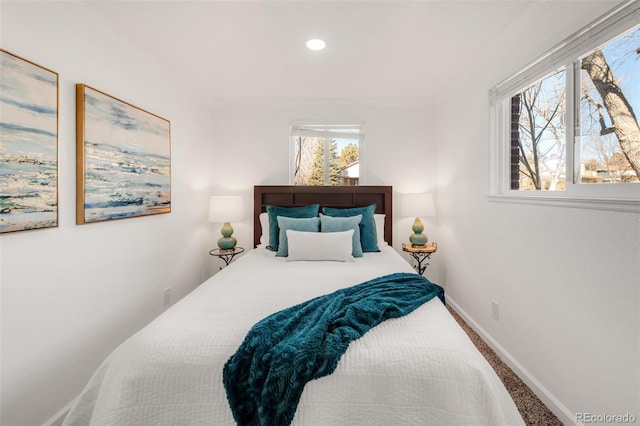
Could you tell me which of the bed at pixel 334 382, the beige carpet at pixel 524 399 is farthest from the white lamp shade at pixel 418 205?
the bed at pixel 334 382

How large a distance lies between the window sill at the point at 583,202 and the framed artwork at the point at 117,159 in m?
2.74

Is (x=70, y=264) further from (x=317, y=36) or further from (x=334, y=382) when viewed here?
(x=317, y=36)

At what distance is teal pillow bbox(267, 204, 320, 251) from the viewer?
3047 millimetres

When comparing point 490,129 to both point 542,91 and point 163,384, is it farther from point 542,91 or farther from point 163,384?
point 163,384

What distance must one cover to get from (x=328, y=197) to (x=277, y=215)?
73cm

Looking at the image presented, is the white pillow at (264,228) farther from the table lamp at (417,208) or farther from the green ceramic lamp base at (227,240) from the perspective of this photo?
the table lamp at (417,208)

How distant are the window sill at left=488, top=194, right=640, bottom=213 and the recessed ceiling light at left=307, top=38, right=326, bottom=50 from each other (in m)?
1.77

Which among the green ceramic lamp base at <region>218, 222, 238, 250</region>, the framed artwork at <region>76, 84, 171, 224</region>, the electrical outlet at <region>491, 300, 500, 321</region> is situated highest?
the framed artwork at <region>76, 84, 171, 224</region>

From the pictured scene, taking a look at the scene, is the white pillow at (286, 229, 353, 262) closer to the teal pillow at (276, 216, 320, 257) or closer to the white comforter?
the teal pillow at (276, 216, 320, 257)

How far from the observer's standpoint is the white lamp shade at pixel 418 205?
335 centimetres

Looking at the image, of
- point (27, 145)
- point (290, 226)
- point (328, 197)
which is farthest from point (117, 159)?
point (328, 197)

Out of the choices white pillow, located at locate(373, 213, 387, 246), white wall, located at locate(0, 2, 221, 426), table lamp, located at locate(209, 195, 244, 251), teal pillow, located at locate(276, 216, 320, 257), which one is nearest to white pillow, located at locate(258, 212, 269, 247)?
table lamp, located at locate(209, 195, 244, 251)

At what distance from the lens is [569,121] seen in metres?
1.73

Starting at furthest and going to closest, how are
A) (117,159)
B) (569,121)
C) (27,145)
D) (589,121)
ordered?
(117,159) → (569,121) → (589,121) → (27,145)
